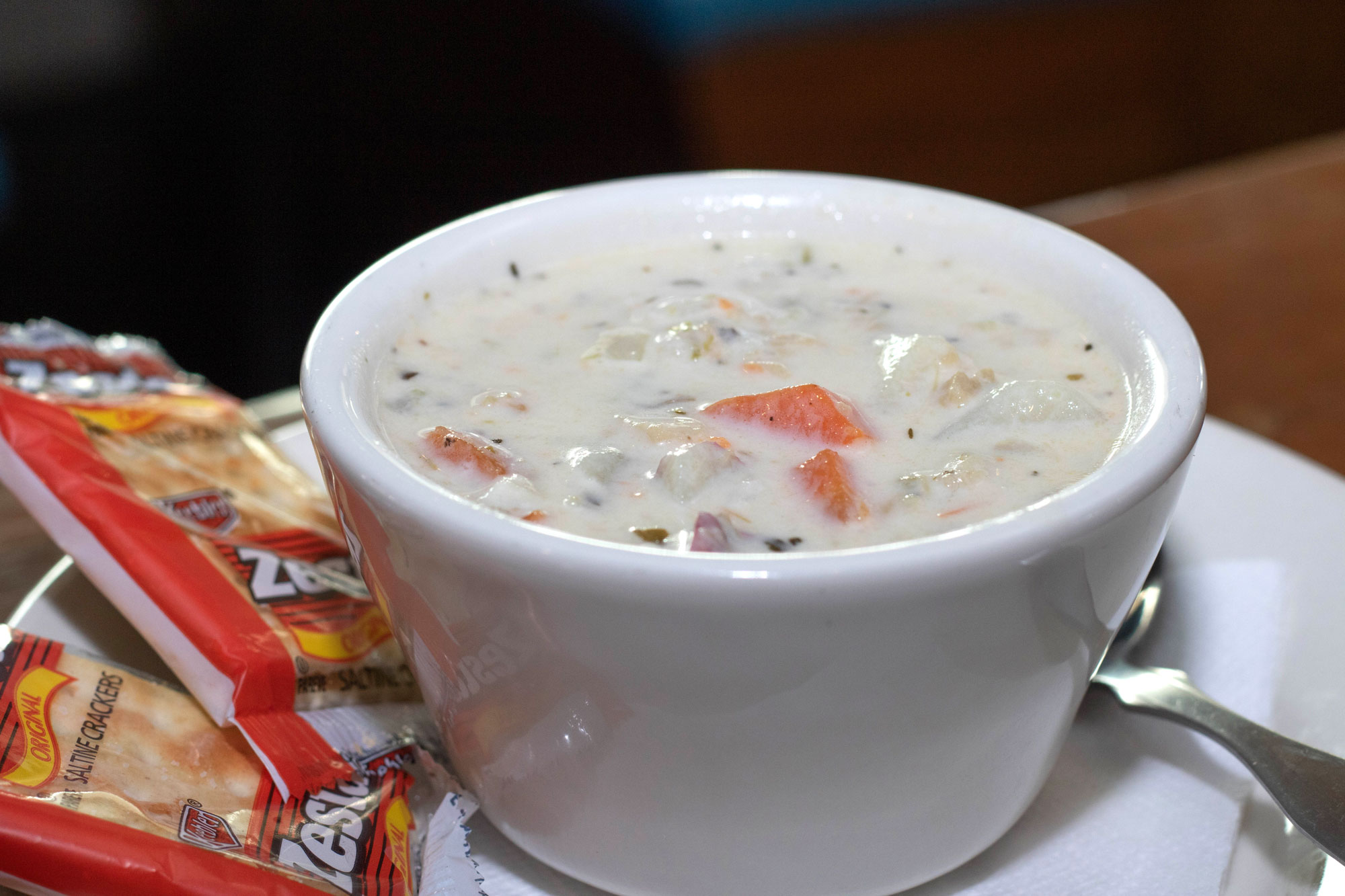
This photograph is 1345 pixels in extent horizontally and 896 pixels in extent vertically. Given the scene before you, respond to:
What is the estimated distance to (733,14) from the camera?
4.31 meters

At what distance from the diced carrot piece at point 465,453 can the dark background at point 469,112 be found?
2.77 meters

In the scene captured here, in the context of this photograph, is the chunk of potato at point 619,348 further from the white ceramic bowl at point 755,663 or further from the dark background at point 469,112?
the dark background at point 469,112

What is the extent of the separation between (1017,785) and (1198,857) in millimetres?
152

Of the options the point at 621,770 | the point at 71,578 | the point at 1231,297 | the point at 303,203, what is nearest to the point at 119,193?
the point at 303,203

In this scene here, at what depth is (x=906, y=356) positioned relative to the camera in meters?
1.11

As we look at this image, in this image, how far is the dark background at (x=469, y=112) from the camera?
3.61m

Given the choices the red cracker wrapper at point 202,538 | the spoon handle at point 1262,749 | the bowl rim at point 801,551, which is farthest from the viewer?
the red cracker wrapper at point 202,538

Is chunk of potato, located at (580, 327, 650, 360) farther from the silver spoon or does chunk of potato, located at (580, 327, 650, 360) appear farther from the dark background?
the dark background

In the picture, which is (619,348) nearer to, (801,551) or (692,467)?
(692,467)

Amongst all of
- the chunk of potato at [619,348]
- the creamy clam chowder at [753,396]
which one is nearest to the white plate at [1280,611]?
the creamy clam chowder at [753,396]

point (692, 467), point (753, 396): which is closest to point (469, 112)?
point (753, 396)

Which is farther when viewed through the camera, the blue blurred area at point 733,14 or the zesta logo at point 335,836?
the blue blurred area at point 733,14

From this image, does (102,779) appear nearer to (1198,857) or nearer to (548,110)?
(1198,857)

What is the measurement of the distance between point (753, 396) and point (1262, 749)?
0.49 m
